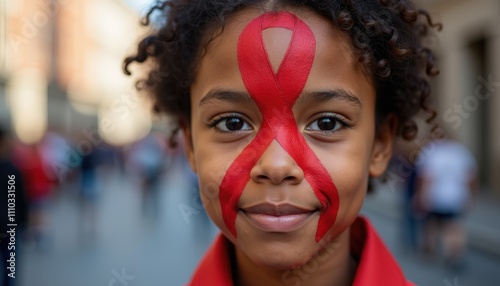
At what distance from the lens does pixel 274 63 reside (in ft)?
5.18

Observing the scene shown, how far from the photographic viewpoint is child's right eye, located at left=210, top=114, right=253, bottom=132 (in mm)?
1634

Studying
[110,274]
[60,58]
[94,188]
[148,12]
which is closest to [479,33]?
[94,188]

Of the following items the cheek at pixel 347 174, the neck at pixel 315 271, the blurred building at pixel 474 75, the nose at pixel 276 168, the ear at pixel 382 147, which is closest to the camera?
the nose at pixel 276 168

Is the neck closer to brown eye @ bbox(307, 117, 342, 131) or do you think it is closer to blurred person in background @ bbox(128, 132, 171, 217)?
brown eye @ bbox(307, 117, 342, 131)

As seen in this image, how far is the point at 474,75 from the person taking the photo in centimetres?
1597

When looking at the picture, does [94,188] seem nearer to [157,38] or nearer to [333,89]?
[157,38]

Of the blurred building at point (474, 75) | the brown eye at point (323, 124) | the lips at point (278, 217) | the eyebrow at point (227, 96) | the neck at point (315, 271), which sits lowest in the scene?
the neck at point (315, 271)

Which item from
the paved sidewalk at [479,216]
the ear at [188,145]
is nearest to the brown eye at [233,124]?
the ear at [188,145]

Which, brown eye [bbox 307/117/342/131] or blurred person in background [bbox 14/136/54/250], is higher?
blurred person in background [bbox 14/136/54/250]

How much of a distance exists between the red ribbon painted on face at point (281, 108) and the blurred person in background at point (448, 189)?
5.66 m

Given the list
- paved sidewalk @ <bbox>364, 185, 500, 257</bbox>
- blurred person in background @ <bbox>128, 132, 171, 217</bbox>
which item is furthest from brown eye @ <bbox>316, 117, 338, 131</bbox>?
blurred person in background @ <bbox>128, 132, 171, 217</bbox>

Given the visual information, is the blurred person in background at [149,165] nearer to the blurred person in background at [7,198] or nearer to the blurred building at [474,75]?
the blurred person in background at [7,198]

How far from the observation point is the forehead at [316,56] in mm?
1587

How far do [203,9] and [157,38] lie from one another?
1.07ft
